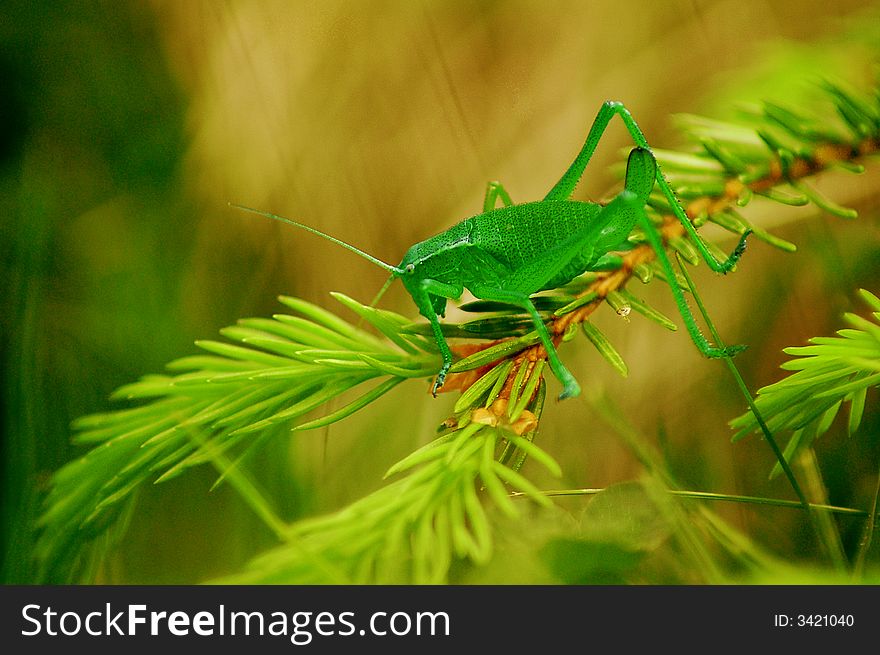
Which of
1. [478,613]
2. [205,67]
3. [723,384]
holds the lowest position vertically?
[478,613]

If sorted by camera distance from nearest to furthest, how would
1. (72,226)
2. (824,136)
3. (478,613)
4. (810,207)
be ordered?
(478,613) < (824,136) < (810,207) < (72,226)

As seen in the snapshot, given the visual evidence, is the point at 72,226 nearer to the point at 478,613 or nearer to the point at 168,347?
the point at 168,347

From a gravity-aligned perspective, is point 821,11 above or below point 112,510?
above

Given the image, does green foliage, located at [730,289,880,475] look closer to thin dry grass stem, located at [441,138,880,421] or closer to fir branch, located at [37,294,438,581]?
thin dry grass stem, located at [441,138,880,421]

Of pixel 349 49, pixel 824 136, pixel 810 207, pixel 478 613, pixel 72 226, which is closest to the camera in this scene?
pixel 478 613

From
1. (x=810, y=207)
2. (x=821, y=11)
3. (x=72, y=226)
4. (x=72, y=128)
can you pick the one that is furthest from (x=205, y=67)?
(x=821, y=11)

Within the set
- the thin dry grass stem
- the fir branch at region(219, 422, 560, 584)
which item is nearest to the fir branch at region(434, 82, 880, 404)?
the thin dry grass stem
